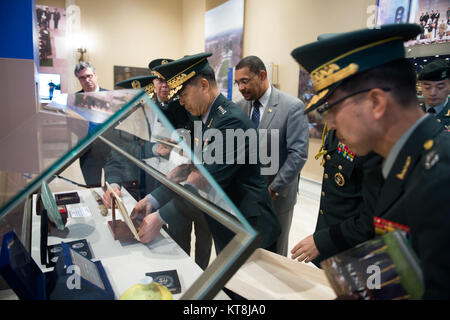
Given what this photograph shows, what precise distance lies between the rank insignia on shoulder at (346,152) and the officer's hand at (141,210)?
0.98m

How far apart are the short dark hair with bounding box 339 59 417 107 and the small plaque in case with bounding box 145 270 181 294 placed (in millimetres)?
800

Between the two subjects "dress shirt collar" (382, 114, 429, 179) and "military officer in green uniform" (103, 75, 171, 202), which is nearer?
"dress shirt collar" (382, 114, 429, 179)

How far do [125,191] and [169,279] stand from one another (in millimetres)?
736

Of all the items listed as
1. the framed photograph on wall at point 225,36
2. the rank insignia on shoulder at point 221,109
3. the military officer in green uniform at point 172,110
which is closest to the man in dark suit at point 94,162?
the rank insignia on shoulder at point 221,109

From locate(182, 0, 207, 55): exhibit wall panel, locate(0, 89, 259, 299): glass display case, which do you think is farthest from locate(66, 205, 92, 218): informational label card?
locate(182, 0, 207, 55): exhibit wall panel

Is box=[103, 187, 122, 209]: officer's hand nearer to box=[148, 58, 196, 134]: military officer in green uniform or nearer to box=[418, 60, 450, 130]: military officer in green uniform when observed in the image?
box=[148, 58, 196, 134]: military officer in green uniform

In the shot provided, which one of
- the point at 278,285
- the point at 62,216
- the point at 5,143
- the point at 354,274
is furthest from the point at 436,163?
the point at 62,216

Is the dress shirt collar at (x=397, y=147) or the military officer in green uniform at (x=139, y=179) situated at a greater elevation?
the dress shirt collar at (x=397, y=147)

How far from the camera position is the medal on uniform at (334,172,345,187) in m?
1.47

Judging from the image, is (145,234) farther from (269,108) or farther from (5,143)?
(269,108)

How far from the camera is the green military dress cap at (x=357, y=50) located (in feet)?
2.50

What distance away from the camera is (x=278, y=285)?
3.23ft

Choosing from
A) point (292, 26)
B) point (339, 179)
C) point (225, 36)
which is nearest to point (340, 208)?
point (339, 179)

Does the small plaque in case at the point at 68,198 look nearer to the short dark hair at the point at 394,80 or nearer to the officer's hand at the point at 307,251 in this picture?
the officer's hand at the point at 307,251
